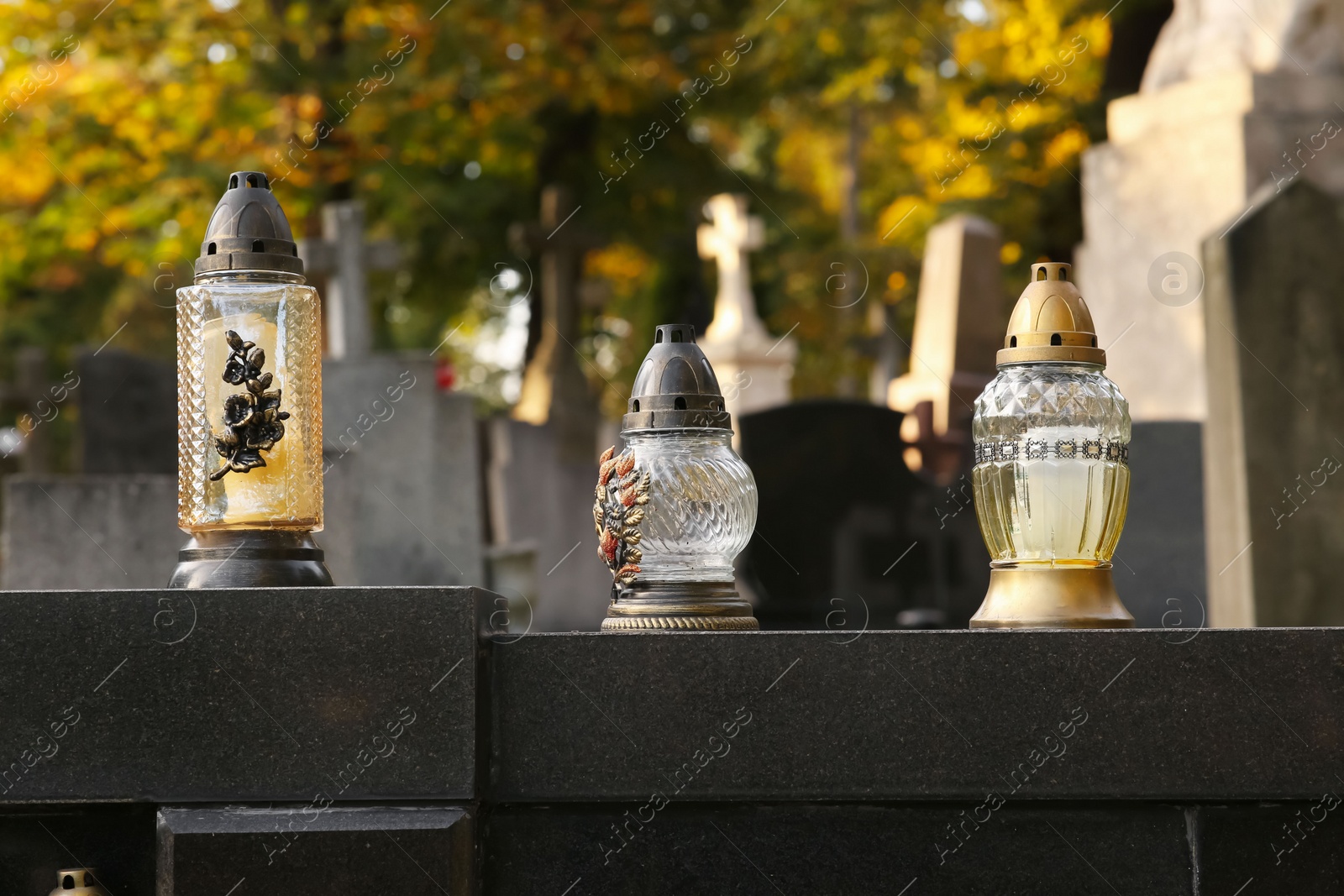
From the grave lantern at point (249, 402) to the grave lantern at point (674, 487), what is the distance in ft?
1.64

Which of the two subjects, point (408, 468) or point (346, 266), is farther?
point (346, 266)

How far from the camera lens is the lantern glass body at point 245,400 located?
243cm

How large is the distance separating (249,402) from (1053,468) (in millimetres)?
1340

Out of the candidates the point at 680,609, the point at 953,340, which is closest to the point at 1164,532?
the point at 953,340

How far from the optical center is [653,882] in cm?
214

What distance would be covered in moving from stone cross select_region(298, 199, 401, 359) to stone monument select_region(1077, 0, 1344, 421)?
Result: 16.4 feet

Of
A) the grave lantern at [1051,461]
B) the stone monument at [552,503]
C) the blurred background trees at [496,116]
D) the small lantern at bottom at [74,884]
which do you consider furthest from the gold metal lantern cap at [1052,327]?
the blurred background trees at [496,116]

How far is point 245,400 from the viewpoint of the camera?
7.95 ft

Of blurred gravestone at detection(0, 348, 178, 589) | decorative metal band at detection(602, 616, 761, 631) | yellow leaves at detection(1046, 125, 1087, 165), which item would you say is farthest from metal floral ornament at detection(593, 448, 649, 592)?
yellow leaves at detection(1046, 125, 1087, 165)

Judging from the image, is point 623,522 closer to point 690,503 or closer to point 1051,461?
point 690,503

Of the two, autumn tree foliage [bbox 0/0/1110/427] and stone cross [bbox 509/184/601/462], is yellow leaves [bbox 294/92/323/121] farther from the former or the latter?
stone cross [bbox 509/184/601/462]

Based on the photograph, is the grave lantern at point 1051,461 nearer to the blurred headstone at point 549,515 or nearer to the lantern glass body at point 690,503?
the lantern glass body at point 690,503

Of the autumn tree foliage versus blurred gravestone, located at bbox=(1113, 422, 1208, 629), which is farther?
the autumn tree foliage

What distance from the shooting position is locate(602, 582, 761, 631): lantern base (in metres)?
2.37
